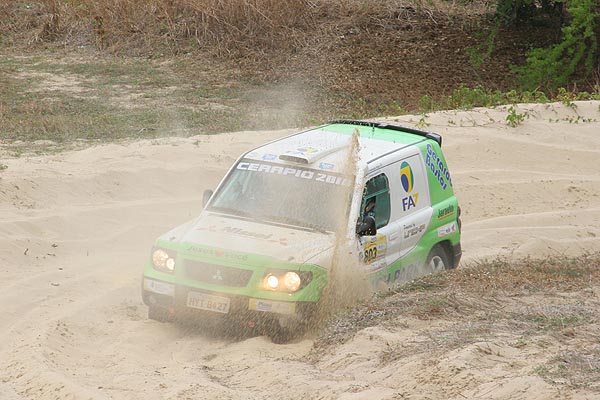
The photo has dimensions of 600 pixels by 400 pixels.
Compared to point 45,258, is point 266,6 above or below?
above

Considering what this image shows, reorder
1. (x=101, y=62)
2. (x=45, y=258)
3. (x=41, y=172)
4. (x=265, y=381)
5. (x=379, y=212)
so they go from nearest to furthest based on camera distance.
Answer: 1. (x=265, y=381)
2. (x=379, y=212)
3. (x=45, y=258)
4. (x=41, y=172)
5. (x=101, y=62)

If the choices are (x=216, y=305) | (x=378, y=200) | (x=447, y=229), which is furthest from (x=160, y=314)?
(x=447, y=229)

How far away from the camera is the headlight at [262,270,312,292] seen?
836 cm

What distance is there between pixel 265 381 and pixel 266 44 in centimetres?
1568

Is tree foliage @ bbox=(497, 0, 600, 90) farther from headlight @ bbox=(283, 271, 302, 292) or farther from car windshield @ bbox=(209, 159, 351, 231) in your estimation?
headlight @ bbox=(283, 271, 302, 292)

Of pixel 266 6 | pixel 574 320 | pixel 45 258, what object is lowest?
pixel 45 258

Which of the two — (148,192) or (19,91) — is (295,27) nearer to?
(19,91)

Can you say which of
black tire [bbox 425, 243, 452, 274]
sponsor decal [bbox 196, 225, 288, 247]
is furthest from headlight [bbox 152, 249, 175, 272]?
black tire [bbox 425, 243, 452, 274]

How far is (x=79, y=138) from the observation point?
48.5 feet

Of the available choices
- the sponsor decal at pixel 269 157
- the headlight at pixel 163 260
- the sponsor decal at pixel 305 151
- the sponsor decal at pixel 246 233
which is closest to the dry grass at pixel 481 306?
the sponsor decal at pixel 246 233

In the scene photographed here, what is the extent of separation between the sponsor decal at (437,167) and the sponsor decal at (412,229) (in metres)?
0.70

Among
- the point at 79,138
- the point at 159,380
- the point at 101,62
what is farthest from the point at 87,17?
the point at 159,380

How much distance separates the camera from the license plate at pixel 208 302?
27.4 feet

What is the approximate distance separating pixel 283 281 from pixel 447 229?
259cm
